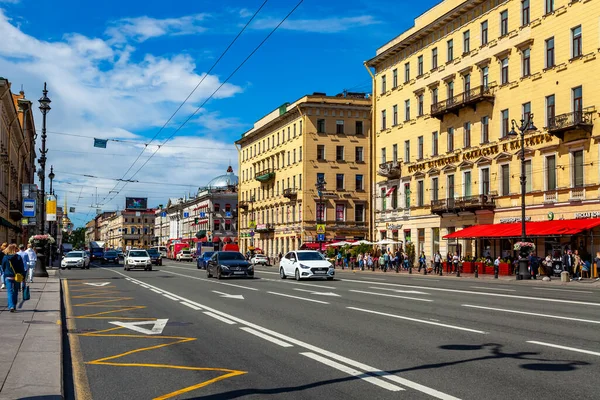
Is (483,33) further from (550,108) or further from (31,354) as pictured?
(31,354)

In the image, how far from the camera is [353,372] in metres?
8.72

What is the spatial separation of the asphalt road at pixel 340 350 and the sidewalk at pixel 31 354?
0.42 metres

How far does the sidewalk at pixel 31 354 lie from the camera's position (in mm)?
7383

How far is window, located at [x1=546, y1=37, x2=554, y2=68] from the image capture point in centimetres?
4272

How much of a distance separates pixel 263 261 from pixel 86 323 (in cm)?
6168

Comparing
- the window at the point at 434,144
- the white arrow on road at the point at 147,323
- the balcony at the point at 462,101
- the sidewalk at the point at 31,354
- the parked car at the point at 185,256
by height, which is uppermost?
the balcony at the point at 462,101

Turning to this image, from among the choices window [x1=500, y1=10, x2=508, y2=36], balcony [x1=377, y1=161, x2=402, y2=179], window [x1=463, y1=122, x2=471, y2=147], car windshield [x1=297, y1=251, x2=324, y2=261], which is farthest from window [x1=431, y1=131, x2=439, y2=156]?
car windshield [x1=297, y1=251, x2=324, y2=261]

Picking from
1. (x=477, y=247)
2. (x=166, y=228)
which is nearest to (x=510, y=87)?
(x=477, y=247)

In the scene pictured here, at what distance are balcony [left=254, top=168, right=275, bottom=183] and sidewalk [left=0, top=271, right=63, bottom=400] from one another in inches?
3051

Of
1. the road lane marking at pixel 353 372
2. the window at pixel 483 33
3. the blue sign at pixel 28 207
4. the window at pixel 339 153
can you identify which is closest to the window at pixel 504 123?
the window at pixel 483 33

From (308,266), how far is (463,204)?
1968cm

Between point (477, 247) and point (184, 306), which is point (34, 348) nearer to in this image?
point (184, 306)

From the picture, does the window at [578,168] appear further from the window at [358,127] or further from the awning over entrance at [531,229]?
the window at [358,127]

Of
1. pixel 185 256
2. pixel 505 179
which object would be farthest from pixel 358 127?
pixel 505 179
